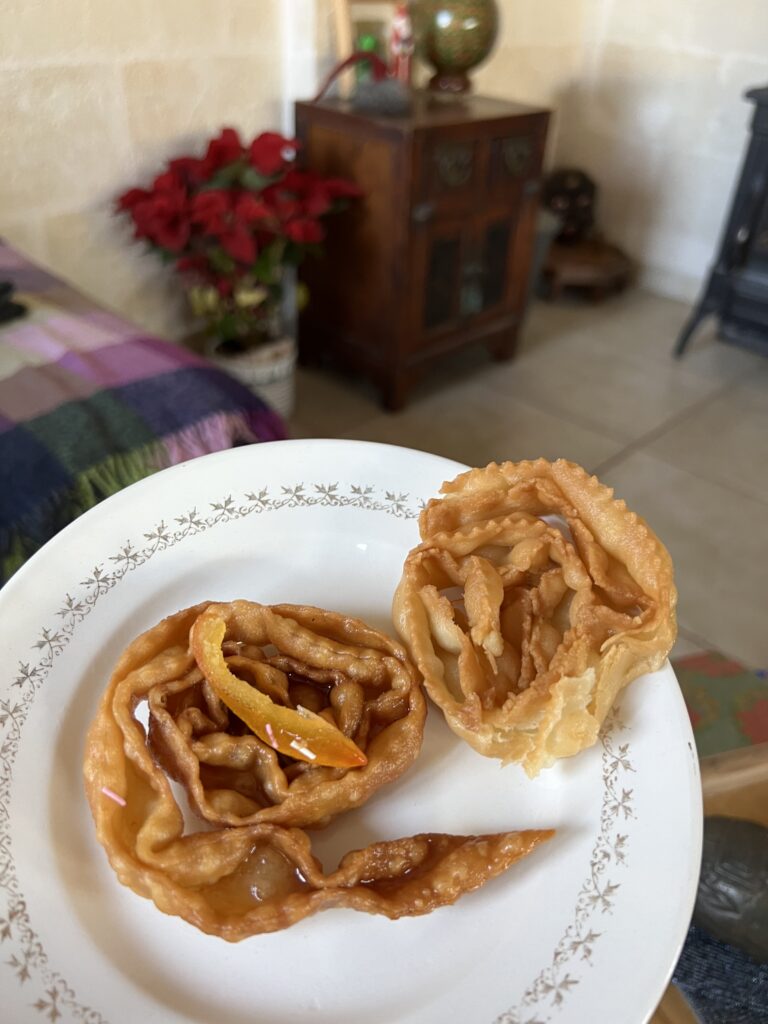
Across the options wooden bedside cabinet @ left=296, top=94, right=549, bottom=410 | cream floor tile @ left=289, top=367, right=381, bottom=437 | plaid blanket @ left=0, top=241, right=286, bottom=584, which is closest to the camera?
plaid blanket @ left=0, top=241, right=286, bottom=584

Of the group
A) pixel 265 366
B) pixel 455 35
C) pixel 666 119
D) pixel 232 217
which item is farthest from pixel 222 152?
pixel 666 119

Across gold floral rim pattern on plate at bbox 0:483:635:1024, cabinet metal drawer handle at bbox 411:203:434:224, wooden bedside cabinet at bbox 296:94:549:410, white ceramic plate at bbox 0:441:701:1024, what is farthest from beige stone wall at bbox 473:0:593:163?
white ceramic plate at bbox 0:441:701:1024

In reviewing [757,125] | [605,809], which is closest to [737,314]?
[757,125]

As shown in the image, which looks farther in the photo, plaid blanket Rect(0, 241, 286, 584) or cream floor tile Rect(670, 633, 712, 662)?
cream floor tile Rect(670, 633, 712, 662)

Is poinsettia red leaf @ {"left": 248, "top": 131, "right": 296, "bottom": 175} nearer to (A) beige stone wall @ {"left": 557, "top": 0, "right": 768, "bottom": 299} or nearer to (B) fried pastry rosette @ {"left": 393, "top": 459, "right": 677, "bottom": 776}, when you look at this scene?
(B) fried pastry rosette @ {"left": 393, "top": 459, "right": 677, "bottom": 776}

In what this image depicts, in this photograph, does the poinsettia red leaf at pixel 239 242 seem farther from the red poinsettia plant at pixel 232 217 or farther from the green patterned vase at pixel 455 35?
the green patterned vase at pixel 455 35

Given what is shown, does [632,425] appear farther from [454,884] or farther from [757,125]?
[454,884]

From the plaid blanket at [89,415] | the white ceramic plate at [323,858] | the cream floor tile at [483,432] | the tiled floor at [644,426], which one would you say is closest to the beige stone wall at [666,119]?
the tiled floor at [644,426]
